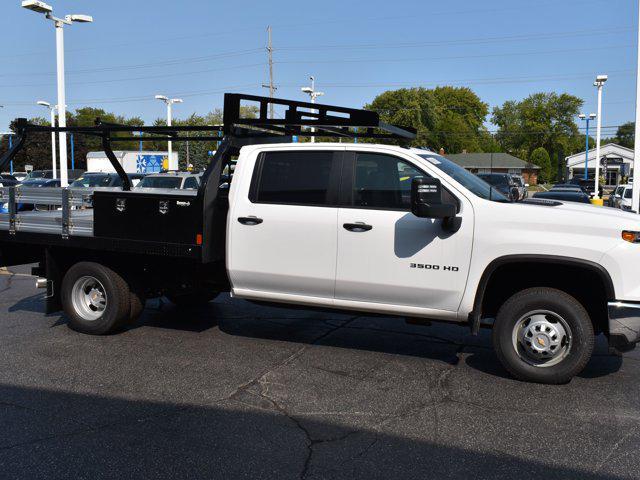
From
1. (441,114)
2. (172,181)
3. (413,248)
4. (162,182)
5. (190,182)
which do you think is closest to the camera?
(413,248)

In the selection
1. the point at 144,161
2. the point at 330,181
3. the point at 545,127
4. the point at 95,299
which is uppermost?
the point at 545,127

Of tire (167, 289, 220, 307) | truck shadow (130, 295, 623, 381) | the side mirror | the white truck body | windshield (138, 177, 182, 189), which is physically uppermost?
the white truck body

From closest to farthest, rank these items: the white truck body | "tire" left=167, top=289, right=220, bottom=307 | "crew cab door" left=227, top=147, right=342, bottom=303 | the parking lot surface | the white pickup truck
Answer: the parking lot surface
the white pickup truck
"crew cab door" left=227, top=147, right=342, bottom=303
"tire" left=167, top=289, right=220, bottom=307
the white truck body

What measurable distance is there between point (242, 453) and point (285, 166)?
293cm

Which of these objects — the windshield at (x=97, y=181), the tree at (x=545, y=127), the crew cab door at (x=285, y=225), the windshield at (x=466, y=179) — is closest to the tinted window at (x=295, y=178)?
the crew cab door at (x=285, y=225)

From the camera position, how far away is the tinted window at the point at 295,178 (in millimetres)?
5965

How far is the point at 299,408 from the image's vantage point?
191 inches

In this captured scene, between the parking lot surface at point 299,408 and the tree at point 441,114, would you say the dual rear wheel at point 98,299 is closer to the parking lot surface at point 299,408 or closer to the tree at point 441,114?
the parking lot surface at point 299,408

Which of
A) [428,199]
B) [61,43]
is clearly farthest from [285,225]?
[61,43]

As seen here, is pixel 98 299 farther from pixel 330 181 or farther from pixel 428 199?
pixel 428 199

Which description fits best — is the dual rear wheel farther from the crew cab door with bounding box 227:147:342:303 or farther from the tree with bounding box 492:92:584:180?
the tree with bounding box 492:92:584:180

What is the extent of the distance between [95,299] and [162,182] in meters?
11.7

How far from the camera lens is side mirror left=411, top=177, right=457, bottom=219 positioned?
17.0ft

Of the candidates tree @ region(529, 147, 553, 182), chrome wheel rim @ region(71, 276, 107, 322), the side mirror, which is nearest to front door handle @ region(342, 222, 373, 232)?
the side mirror
